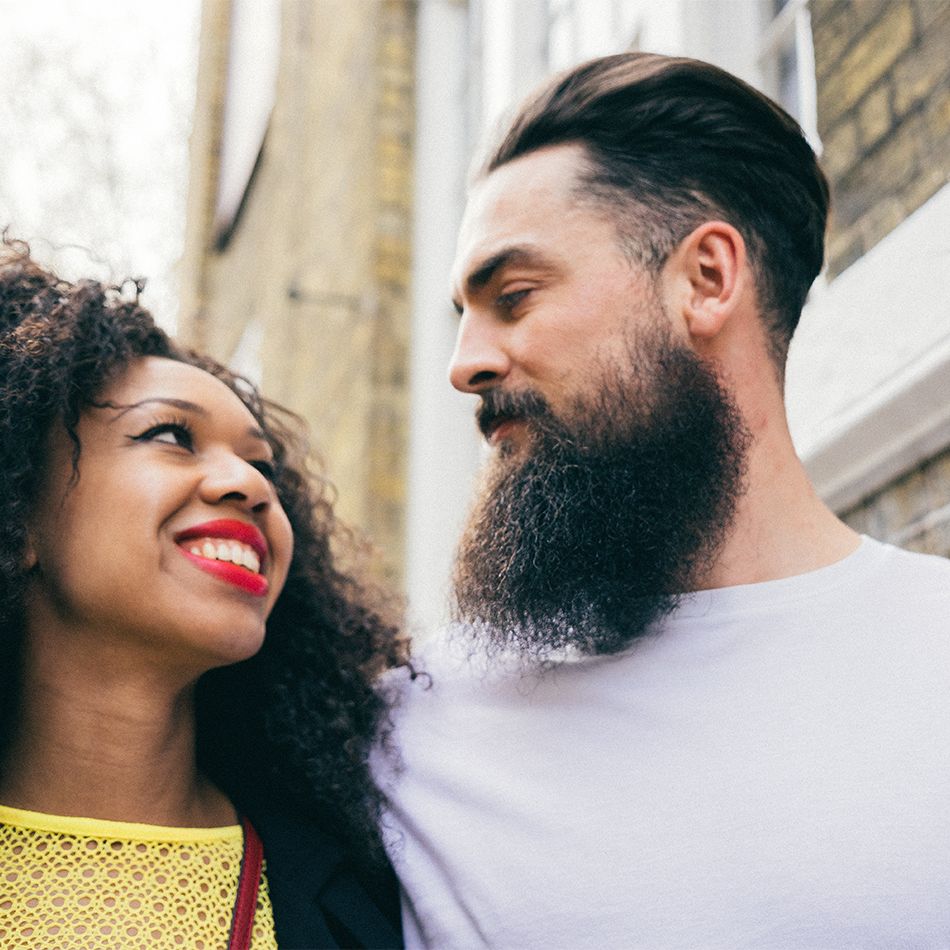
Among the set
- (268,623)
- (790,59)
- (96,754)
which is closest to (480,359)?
(268,623)

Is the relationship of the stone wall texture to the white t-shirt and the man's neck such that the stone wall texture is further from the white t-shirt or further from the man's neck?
the white t-shirt

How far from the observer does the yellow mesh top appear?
2.12 metres

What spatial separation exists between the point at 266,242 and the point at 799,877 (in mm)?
7897

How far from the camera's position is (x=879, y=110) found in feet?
11.7

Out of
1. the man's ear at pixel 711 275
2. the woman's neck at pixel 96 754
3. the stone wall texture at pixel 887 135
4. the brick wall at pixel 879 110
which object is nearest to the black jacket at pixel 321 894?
the woman's neck at pixel 96 754

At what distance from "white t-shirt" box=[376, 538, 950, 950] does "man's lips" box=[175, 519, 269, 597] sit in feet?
1.51

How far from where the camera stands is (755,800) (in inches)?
78.5

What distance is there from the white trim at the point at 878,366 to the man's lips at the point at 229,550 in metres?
1.65

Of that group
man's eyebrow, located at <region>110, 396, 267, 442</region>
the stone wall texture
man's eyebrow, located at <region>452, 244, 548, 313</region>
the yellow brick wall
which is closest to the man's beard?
man's eyebrow, located at <region>452, 244, 548, 313</region>

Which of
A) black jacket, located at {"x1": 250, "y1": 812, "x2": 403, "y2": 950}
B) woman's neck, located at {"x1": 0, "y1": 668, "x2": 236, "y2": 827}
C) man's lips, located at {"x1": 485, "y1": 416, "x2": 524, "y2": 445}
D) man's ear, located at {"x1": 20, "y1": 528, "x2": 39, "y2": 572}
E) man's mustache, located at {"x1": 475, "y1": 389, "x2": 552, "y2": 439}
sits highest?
man's mustache, located at {"x1": 475, "y1": 389, "x2": 552, "y2": 439}

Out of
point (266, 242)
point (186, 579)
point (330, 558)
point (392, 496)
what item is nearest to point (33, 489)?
point (186, 579)

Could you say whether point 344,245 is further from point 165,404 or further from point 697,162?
point 165,404

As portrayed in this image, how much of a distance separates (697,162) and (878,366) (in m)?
0.86

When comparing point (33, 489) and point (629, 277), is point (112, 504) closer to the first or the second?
point (33, 489)
